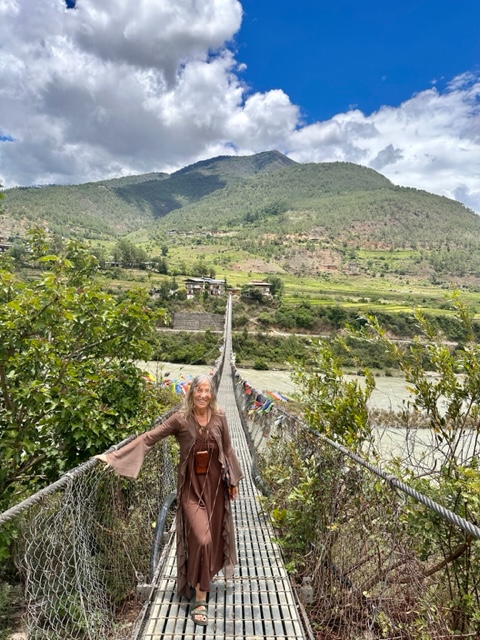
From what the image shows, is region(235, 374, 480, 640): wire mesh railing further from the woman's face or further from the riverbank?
the riverbank

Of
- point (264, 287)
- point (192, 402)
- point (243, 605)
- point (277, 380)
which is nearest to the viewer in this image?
point (243, 605)

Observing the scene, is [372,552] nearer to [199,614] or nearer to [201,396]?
[199,614]

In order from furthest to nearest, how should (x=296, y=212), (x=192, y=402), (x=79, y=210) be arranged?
(x=79, y=210), (x=296, y=212), (x=192, y=402)

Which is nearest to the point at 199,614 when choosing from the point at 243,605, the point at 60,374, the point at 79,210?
the point at 243,605

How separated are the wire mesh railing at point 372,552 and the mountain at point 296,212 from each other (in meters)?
95.6

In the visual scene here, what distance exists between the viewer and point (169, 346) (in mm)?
35969

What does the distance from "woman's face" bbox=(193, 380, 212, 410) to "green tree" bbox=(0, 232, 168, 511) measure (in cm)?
91

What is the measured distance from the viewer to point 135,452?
1945 mm

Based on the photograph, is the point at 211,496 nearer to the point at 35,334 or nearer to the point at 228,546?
the point at 228,546

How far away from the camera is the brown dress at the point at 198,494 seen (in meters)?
1.90

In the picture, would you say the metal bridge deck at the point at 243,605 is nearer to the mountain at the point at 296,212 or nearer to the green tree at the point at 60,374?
the green tree at the point at 60,374

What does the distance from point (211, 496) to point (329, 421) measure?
2.72ft

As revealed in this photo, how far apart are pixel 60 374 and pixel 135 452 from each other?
1023 mm

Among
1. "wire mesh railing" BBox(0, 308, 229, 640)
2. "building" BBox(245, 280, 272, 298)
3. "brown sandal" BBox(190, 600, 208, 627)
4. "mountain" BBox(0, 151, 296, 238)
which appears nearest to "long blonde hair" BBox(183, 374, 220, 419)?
"wire mesh railing" BBox(0, 308, 229, 640)
